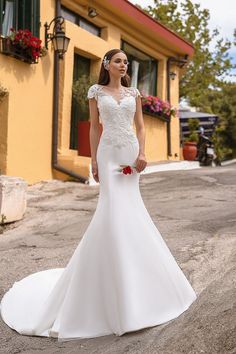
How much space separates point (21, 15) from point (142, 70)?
600 cm

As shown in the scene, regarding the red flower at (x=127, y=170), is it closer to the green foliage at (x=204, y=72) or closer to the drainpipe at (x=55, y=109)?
the drainpipe at (x=55, y=109)

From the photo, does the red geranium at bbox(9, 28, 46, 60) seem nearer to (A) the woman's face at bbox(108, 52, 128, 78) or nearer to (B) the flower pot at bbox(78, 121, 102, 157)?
(B) the flower pot at bbox(78, 121, 102, 157)

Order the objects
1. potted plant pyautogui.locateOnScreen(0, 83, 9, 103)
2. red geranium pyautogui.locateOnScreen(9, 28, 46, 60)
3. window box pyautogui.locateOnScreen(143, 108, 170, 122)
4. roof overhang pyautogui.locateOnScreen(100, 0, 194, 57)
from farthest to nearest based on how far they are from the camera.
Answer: window box pyautogui.locateOnScreen(143, 108, 170, 122) → roof overhang pyautogui.locateOnScreen(100, 0, 194, 57) → red geranium pyautogui.locateOnScreen(9, 28, 46, 60) → potted plant pyautogui.locateOnScreen(0, 83, 9, 103)

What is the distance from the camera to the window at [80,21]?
11.1m

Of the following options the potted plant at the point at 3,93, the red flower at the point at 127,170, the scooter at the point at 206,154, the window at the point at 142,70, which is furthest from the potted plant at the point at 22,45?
the scooter at the point at 206,154

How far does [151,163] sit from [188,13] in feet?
49.0

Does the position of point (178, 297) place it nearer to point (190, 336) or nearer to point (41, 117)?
point (190, 336)

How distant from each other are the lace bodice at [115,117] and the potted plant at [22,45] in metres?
5.97

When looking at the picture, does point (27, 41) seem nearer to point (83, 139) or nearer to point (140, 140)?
point (83, 139)

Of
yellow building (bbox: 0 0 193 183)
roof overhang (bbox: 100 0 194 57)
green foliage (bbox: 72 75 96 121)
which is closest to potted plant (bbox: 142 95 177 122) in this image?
yellow building (bbox: 0 0 193 183)

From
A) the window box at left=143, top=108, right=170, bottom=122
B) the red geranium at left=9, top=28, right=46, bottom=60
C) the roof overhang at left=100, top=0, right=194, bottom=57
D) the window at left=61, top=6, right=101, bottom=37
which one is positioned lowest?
the window box at left=143, top=108, right=170, bottom=122

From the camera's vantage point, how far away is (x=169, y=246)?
510cm

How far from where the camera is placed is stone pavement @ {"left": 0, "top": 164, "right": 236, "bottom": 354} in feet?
9.06

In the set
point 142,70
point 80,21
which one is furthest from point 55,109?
point 142,70
